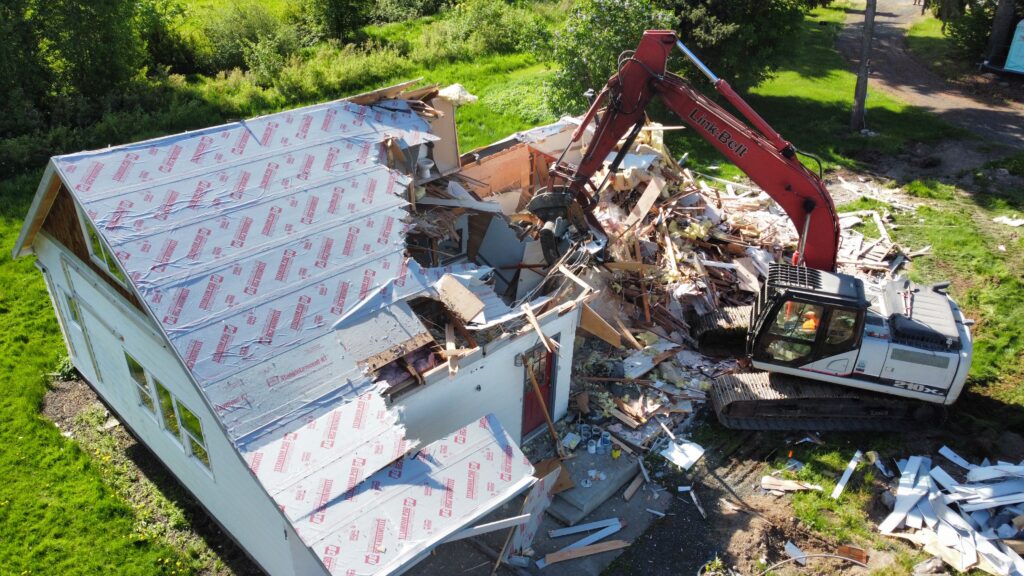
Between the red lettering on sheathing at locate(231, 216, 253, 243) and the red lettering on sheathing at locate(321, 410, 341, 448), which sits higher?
the red lettering on sheathing at locate(231, 216, 253, 243)

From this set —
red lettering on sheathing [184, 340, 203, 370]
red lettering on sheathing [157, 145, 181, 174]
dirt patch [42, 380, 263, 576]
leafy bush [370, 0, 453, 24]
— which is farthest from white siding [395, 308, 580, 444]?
leafy bush [370, 0, 453, 24]

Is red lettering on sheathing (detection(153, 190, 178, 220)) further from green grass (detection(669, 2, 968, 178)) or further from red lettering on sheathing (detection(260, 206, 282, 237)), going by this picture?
green grass (detection(669, 2, 968, 178))

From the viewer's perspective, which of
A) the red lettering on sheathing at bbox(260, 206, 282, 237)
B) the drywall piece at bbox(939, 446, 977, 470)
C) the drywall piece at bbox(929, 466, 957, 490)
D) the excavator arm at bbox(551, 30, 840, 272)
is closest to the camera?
the red lettering on sheathing at bbox(260, 206, 282, 237)

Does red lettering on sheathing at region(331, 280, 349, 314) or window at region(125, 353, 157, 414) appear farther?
window at region(125, 353, 157, 414)

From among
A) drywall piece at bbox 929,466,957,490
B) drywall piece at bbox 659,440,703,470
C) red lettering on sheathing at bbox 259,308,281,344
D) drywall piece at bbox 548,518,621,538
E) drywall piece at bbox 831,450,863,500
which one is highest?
red lettering on sheathing at bbox 259,308,281,344

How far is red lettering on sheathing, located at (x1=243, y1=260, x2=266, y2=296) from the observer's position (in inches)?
382

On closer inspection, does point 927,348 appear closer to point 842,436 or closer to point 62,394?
point 842,436

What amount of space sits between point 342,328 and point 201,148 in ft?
12.5

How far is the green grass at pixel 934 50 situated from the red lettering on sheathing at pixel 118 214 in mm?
31025

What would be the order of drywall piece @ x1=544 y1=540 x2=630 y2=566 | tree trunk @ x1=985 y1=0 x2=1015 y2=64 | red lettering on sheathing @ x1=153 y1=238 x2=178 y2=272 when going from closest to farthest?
red lettering on sheathing @ x1=153 y1=238 x2=178 y2=272
drywall piece @ x1=544 y1=540 x2=630 y2=566
tree trunk @ x1=985 y1=0 x2=1015 y2=64

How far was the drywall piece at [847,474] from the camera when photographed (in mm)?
Answer: 11711

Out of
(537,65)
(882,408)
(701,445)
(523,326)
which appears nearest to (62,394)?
(523,326)

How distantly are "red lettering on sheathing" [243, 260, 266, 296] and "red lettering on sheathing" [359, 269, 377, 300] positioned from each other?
1336 millimetres

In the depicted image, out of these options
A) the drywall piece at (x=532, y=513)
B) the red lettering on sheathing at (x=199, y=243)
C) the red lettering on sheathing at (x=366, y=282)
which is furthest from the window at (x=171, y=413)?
the drywall piece at (x=532, y=513)
